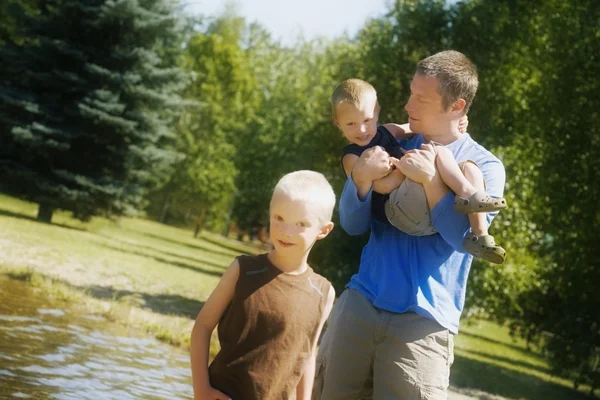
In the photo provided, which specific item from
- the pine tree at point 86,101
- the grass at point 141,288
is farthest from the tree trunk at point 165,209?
the pine tree at point 86,101

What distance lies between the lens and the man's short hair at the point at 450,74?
291cm

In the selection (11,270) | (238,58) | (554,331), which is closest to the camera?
(11,270)

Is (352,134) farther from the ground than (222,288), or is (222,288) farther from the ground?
(352,134)

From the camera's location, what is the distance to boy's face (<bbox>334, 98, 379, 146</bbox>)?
3158 mm

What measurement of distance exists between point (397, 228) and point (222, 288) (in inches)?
27.8

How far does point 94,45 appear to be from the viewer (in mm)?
21562

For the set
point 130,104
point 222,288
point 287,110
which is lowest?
point 222,288

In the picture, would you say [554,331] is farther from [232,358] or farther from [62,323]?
[232,358]

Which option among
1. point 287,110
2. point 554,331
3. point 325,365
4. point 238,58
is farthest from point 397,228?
point 238,58

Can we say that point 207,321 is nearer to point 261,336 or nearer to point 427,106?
point 261,336

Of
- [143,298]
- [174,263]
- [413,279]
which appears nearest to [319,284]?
[413,279]

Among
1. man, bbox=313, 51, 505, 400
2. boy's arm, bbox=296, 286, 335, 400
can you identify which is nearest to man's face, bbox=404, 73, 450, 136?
man, bbox=313, 51, 505, 400

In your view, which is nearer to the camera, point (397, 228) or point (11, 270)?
point (397, 228)

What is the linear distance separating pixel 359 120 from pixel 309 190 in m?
0.60
